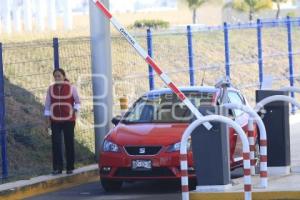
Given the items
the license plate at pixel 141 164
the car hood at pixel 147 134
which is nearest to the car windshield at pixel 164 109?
the car hood at pixel 147 134

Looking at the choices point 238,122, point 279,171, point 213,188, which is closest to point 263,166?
point 213,188

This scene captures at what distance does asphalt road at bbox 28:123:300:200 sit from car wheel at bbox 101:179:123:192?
85 mm

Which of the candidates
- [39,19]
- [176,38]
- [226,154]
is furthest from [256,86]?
[39,19]

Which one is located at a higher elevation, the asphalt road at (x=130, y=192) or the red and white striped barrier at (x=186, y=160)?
the red and white striped barrier at (x=186, y=160)

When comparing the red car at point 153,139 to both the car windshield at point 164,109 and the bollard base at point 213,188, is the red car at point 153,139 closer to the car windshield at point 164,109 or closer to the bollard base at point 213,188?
the car windshield at point 164,109

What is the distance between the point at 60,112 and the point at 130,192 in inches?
84.2

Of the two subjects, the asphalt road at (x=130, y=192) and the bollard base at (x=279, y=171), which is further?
the asphalt road at (x=130, y=192)

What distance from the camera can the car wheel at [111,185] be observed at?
567 inches

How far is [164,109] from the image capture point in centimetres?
1517

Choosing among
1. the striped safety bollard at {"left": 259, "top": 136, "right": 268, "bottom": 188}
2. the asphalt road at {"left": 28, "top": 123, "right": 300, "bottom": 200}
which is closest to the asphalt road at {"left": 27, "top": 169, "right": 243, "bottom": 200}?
the asphalt road at {"left": 28, "top": 123, "right": 300, "bottom": 200}

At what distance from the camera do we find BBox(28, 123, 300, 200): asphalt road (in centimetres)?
1390

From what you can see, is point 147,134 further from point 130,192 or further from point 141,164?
point 130,192

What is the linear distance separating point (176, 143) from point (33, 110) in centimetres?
644

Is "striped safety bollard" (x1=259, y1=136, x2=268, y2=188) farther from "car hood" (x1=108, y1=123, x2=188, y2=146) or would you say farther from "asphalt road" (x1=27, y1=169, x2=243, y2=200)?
"car hood" (x1=108, y1=123, x2=188, y2=146)
